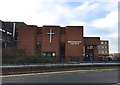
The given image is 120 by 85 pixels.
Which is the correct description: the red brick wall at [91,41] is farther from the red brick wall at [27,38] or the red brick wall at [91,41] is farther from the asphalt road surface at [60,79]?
the asphalt road surface at [60,79]

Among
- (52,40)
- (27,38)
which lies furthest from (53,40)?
(27,38)

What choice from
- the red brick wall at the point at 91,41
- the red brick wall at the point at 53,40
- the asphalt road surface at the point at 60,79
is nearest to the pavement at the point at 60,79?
the asphalt road surface at the point at 60,79

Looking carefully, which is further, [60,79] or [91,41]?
[91,41]

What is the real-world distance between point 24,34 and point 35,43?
3846 millimetres

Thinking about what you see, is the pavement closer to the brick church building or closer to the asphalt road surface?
the asphalt road surface

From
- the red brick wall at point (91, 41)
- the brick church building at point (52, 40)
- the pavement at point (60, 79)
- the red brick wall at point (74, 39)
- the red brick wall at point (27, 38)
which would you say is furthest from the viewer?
the red brick wall at point (91, 41)

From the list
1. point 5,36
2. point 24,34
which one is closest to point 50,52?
point 24,34

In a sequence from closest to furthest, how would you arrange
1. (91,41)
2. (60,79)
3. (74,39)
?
(60,79)
(74,39)
(91,41)

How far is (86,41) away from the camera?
79562 mm

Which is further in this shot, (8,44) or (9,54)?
(8,44)

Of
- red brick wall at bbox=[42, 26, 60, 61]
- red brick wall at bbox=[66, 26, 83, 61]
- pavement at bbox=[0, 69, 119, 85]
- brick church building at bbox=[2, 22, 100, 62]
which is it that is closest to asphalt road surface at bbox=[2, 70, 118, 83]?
pavement at bbox=[0, 69, 119, 85]

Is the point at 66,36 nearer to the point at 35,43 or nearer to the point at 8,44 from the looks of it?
the point at 35,43

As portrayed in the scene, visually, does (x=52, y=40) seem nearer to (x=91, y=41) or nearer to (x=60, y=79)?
(x=91, y=41)

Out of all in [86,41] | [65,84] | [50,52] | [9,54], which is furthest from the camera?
[86,41]
